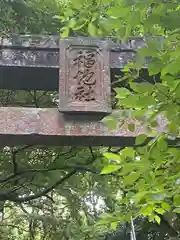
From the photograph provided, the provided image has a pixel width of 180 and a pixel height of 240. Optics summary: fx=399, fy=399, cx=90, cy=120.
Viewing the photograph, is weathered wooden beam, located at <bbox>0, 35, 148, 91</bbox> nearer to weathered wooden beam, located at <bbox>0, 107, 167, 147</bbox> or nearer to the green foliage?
weathered wooden beam, located at <bbox>0, 107, 167, 147</bbox>

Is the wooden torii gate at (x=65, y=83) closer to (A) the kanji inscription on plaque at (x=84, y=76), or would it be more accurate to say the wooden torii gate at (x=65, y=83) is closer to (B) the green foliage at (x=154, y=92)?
(A) the kanji inscription on plaque at (x=84, y=76)

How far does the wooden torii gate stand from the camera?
100 inches

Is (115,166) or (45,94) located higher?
(45,94)

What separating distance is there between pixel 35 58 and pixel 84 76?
352 millimetres

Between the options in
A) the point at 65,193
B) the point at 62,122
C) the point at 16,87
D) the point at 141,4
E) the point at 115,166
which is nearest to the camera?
the point at 141,4

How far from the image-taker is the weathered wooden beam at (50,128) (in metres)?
2.53

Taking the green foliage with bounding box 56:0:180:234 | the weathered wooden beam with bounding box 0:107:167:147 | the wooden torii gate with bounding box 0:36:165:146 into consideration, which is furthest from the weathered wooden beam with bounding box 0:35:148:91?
the green foliage with bounding box 56:0:180:234

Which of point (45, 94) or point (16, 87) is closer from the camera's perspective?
point (16, 87)

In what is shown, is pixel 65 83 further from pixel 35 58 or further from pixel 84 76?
pixel 35 58

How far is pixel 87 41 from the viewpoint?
2707mm

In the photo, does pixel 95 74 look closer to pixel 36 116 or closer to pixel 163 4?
pixel 36 116

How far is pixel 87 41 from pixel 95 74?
0.24 meters

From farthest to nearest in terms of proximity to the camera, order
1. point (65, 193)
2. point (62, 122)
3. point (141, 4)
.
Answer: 1. point (65, 193)
2. point (62, 122)
3. point (141, 4)

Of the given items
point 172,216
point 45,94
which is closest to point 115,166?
point 45,94
